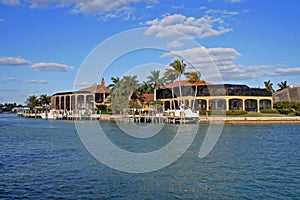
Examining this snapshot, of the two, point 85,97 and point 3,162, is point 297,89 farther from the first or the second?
point 3,162

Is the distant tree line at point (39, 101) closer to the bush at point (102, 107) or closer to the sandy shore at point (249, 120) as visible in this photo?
the bush at point (102, 107)

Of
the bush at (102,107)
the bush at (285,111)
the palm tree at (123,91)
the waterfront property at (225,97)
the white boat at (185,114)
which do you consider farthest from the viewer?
the bush at (102,107)

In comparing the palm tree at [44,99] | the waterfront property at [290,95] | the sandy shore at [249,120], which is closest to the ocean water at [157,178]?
the sandy shore at [249,120]

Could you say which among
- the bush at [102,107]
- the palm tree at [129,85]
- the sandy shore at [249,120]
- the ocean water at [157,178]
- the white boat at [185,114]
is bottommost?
the ocean water at [157,178]

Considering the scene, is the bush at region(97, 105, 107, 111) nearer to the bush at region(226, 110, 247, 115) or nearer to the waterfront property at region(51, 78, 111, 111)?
the waterfront property at region(51, 78, 111, 111)

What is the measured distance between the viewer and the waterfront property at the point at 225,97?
254 ft

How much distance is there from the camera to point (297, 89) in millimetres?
100250

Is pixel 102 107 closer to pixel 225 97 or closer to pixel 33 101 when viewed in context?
pixel 225 97

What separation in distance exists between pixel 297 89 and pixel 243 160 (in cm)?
8419

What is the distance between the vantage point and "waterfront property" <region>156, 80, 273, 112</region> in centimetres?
7744

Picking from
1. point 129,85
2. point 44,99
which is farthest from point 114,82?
point 44,99

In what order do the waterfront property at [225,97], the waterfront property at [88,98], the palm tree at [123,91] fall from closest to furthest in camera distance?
the waterfront property at [225,97] → the palm tree at [123,91] → the waterfront property at [88,98]

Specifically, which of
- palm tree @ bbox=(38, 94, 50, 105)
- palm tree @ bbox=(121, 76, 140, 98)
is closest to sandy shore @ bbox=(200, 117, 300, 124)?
palm tree @ bbox=(121, 76, 140, 98)

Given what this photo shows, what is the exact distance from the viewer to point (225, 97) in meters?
77.5
